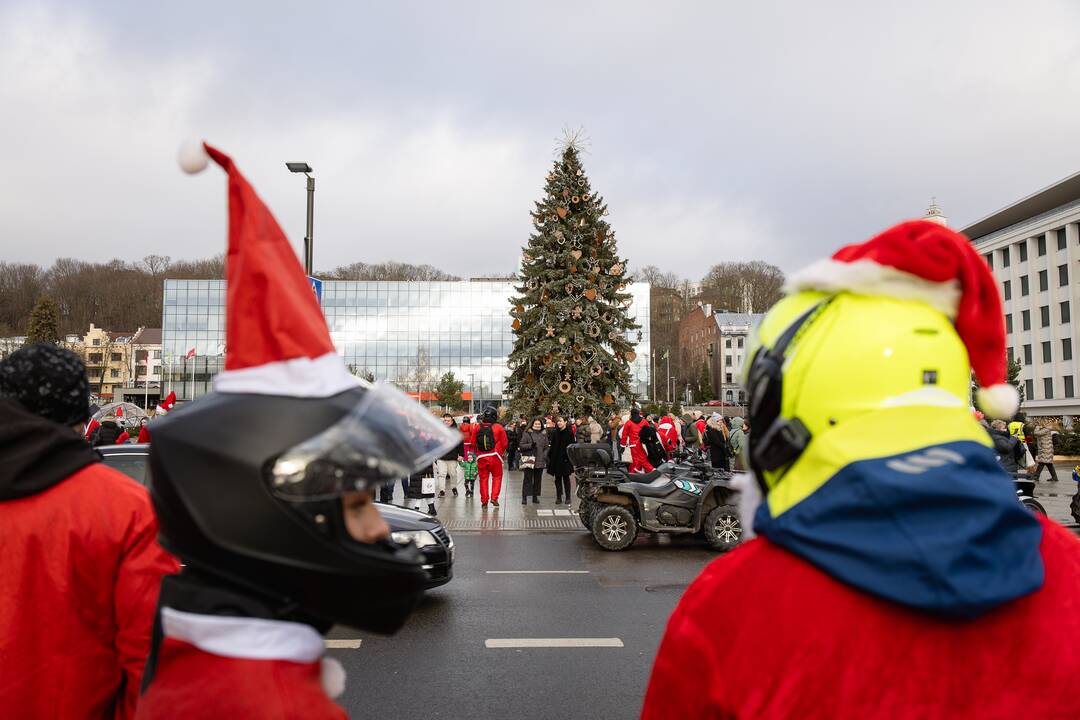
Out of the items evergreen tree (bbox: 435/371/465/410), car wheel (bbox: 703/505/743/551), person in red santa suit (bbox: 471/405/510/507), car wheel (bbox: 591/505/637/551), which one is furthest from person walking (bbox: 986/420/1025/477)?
evergreen tree (bbox: 435/371/465/410)

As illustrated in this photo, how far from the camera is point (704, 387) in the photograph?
3920 inches

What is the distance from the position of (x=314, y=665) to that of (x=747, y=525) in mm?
801

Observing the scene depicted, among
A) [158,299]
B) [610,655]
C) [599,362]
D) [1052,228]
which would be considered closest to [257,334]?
[610,655]

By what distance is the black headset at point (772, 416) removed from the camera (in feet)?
4.21

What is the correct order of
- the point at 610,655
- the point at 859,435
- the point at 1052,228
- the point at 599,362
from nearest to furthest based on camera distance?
the point at 859,435 < the point at 610,655 < the point at 599,362 < the point at 1052,228

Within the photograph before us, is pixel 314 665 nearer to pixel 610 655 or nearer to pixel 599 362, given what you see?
pixel 610 655

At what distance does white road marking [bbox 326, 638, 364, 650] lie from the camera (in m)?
5.96

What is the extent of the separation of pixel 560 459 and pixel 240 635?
52.3 ft

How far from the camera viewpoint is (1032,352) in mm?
59375

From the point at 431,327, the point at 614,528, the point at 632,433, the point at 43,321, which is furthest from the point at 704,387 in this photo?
the point at 614,528

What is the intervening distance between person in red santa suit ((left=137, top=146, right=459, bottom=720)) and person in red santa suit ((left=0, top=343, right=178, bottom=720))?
0.75 m

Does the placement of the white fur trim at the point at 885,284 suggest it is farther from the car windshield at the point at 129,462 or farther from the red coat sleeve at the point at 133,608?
the car windshield at the point at 129,462

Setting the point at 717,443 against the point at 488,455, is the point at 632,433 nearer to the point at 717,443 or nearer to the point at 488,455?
the point at 717,443

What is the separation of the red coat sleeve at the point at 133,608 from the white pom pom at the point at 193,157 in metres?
1.06
